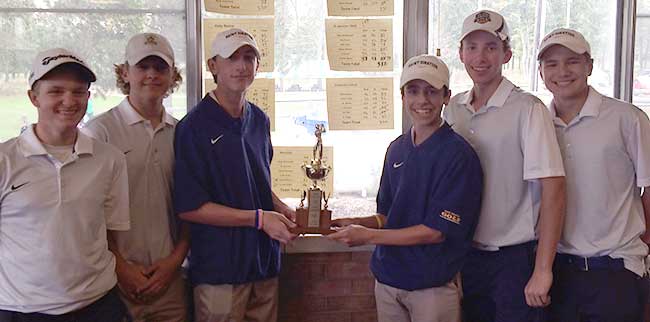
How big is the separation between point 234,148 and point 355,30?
949 mm

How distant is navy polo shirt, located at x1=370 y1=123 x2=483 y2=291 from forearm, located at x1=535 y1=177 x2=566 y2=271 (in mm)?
212

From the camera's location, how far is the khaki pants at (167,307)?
2.36 metres

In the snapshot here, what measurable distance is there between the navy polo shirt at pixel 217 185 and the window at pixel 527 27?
1.15 metres

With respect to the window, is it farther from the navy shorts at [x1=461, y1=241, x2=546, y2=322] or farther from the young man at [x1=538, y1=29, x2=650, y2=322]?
the navy shorts at [x1=461, y1=241, x2=546, y2=322]

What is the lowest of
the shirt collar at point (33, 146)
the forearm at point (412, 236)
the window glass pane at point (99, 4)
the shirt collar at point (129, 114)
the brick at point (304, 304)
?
the brick at point (304, 304)

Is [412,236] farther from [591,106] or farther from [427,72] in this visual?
[591,106]

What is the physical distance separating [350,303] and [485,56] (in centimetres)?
126

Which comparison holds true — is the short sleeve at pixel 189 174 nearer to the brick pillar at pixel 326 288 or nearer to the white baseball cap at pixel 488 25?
the brick pillar at pixel 326 288

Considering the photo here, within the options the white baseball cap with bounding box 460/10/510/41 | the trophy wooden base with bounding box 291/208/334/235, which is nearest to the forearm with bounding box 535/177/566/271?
the white baseball cap with bounding box 460/10/510/41

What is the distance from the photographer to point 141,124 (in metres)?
2.37

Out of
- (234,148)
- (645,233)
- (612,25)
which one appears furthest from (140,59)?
(612,25)

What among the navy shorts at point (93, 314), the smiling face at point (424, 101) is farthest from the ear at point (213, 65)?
the navy shorts at point (93, 314)

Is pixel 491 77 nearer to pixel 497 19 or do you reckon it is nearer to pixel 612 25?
pixel 497 19

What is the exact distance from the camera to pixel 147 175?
2.35 meters
